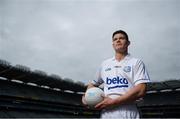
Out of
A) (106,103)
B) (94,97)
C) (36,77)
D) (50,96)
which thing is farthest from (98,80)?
(50,96)

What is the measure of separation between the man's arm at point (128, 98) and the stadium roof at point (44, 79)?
118ft

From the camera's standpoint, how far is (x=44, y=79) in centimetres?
4500

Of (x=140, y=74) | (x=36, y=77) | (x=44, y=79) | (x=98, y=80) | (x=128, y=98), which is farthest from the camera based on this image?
(x=44, y=79)

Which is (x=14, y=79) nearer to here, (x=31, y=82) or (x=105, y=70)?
(x=31, y=82)

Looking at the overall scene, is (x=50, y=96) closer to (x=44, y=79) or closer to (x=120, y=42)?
(x=44, y=79)

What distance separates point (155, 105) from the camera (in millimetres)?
48562

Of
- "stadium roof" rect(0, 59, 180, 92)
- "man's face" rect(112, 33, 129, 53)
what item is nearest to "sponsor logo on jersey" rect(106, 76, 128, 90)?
"man's face" rect(112, 33, 129, 53)

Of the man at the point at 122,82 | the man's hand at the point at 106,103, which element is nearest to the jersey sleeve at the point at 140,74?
the man at the point at 122,82

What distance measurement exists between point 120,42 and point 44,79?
4273cm

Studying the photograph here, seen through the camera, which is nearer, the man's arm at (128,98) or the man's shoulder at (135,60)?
the man's arm at (128,98)

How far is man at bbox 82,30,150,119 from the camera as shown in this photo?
3.03 metres

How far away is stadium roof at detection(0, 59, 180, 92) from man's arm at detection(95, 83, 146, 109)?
35898 millimetres

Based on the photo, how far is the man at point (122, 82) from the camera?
119 inches

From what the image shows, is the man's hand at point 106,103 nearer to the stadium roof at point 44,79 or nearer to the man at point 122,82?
the man at point 122,82
